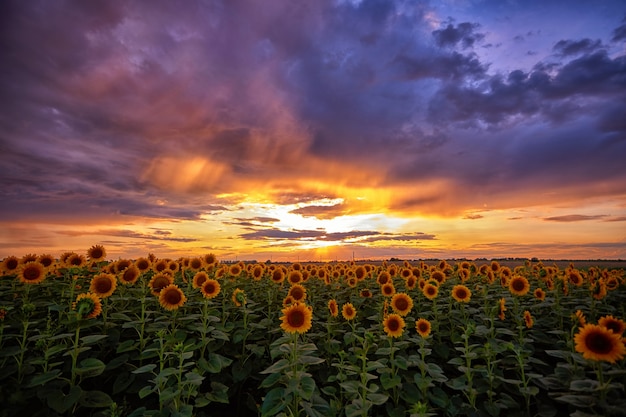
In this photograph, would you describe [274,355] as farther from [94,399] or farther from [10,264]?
[10,264]

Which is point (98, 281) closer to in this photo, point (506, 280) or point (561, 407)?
point (561, 407)

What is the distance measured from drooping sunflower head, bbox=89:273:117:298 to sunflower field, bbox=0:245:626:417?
3 cm

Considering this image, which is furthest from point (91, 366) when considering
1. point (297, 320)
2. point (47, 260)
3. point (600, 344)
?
point (600, 344)

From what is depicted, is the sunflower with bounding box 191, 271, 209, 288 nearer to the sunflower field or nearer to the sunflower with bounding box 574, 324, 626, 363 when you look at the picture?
the sunflower field

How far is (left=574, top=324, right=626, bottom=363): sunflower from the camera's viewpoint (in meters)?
4.18

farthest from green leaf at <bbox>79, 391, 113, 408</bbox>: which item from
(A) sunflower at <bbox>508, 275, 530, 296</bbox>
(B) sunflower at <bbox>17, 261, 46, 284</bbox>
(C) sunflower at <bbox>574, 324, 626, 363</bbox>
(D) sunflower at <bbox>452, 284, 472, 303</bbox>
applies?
(A) sunflower at <bbox>508, 275, 530, 296</bbox>

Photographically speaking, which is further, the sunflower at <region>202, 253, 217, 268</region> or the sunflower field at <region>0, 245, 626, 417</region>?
the sunflower at <region>202, 253, 217, 268</region>

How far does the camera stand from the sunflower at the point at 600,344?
418 centimetres

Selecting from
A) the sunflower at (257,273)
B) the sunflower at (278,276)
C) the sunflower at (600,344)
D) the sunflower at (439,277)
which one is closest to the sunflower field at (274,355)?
the sunflower at (600,344)

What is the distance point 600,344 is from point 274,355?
454cm

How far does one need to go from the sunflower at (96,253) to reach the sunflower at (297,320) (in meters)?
6.57

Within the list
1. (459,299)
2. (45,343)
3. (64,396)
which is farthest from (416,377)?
(45,343)

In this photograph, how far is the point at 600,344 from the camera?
14.2ft

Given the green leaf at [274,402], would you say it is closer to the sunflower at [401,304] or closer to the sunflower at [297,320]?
the sunflower at [297,320]
